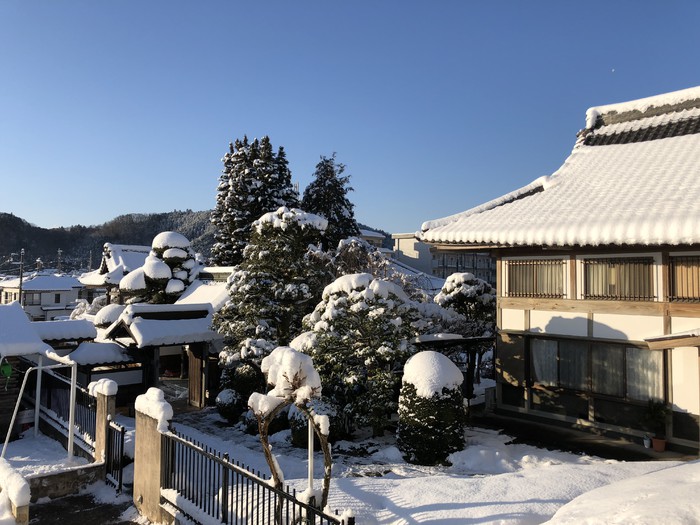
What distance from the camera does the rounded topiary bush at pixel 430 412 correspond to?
10.7m

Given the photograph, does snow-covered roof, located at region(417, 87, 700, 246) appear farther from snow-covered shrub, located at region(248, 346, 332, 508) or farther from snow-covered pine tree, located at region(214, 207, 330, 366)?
snow-covered shrub, located at region(248, 346, 332, 508)

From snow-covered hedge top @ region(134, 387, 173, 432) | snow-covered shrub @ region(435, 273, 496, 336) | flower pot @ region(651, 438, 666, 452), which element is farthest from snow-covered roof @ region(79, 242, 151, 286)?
flower pot @ region(651, 438, 666, 452)

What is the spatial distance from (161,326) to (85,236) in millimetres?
111260

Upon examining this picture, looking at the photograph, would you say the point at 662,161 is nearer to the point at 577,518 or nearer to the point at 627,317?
the point at 627,317

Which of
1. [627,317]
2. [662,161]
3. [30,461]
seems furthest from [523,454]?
[30,461]

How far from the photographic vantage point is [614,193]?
41.4ft

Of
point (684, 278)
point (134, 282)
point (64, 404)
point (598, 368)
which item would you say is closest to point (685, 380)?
point (598, 368)

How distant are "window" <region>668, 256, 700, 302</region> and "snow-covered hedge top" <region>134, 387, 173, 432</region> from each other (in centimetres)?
1076

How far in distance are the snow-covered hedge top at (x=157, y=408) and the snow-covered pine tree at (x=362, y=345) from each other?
14.7 ft

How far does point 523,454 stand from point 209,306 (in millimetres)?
13112

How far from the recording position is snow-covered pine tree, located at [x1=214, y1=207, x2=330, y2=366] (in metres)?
15.8

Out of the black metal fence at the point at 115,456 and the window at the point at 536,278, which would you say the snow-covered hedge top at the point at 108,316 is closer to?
the black metal fence at the point at 115,456

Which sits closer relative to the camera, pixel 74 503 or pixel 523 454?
pixel 74 503

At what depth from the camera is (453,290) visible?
2011 centimetres
